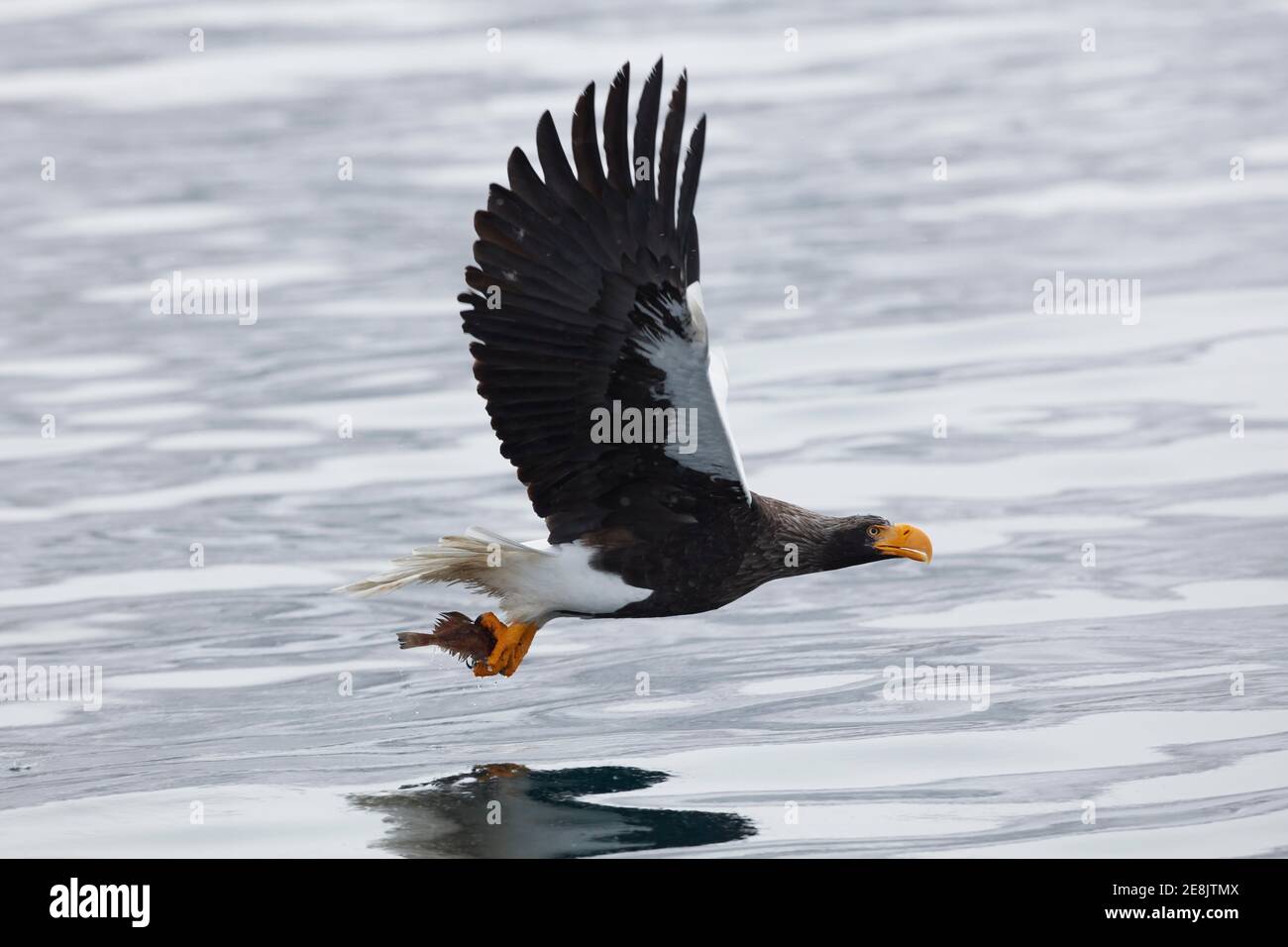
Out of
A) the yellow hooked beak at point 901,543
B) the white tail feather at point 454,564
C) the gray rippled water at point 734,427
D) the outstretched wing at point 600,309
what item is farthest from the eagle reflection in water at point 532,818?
the yellow hooked beak at point 901,543

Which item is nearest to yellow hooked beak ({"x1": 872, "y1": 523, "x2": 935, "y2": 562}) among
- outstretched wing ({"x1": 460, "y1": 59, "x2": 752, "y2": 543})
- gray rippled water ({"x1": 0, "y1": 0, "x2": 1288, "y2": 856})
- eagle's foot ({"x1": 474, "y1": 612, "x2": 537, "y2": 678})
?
gray rippled water ({"x1": 0, "y1": 0, "x2": 1288, "y2": 856})

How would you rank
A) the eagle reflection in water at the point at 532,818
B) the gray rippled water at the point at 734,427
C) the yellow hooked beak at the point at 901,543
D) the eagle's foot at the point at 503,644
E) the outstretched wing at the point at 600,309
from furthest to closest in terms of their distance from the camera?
the yellow hooked beak at the point at 901,543
the eagle's foot at the point at 503,644
the gray rippled water at the point at 734,427
the eagle reflection in water at the point at 532,818
the outstretched wing at the point at 600,309

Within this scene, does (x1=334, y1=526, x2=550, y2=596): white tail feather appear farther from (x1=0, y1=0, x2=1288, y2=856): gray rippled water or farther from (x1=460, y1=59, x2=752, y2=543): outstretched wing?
(x1=0, y1=0, x2=1288, y2=856): gray rippled water

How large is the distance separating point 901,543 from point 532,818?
1.78 m

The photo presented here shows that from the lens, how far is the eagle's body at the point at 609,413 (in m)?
6.77

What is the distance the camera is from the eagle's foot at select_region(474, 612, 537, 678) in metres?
7.89

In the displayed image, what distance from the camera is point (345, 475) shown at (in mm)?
11375

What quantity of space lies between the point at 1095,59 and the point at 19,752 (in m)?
14.7

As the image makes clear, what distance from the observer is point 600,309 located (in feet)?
22.6

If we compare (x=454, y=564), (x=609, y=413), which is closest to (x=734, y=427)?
(x=454, y=564)

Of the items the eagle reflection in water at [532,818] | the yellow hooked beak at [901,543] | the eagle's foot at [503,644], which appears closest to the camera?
the eagle reflection in water at [532,818]

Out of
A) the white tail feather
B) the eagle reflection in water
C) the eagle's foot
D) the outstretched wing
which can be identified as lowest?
the eagle reflection in water

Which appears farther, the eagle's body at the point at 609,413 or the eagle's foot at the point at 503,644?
the eagle's foot at the point at 503,644

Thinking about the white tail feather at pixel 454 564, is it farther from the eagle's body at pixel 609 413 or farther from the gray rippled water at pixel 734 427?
the gray rippled water at pixel 734 427
